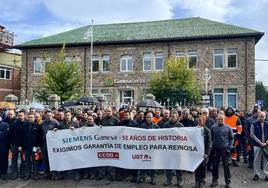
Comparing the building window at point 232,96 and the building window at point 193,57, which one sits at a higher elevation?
the building window at point 193,57

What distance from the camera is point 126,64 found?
112ft

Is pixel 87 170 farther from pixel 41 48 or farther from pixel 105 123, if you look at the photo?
pixel 41 48

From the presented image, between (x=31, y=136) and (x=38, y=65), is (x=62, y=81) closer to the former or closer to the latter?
(x=38, y=65)

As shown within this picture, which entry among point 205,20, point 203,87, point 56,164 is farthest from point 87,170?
point 205,20

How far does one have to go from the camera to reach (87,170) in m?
10.4

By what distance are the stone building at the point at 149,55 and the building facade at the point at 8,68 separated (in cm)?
412

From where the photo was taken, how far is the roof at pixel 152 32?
3134cm

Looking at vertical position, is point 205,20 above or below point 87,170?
above

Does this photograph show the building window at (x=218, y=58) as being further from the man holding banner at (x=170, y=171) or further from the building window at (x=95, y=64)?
the man holding banner at (x=170, y=171)

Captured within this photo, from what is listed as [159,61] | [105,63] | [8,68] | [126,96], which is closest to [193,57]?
[159,61]

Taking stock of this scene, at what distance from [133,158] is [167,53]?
77.3 feet

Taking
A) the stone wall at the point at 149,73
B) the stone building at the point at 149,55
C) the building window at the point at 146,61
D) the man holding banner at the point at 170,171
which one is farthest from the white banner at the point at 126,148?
the building window at the point at 146,61

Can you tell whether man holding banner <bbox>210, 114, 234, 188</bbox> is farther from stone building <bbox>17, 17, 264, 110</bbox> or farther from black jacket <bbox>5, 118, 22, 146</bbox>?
stone building <bbox>17, 17, 264, 110</bbox>

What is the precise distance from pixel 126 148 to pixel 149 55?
79.0ft
